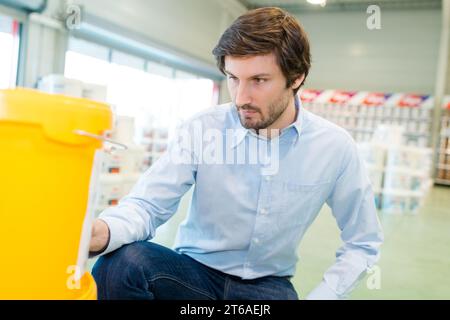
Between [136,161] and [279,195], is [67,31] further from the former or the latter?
[279,195]

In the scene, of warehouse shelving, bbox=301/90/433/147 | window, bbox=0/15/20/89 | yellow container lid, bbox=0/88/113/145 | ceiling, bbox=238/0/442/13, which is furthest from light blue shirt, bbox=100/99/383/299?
warehouse shelving, bbox=301/90/433/147

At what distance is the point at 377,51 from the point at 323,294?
37.8ft

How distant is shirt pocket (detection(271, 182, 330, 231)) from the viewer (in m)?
1.31

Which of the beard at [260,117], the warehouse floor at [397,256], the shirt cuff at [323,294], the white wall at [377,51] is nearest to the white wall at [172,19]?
the white wall at [377,51]

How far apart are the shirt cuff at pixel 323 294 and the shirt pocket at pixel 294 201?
0.79 feet

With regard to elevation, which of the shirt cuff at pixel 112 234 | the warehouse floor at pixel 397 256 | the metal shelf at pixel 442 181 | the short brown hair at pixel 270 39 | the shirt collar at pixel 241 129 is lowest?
the warehouse floor at pixel 397 256

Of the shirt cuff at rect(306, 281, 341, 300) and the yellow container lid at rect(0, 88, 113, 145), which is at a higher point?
the yellow container lid at rect(0, 88, 113, 145)

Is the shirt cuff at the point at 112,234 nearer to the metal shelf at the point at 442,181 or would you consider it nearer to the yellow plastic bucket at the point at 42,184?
the yellow plastic bucket at the point at 42,184

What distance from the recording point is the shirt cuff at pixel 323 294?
43.8 inches

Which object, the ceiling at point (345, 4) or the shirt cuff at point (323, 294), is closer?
the shirt cuff at point (323, 294)

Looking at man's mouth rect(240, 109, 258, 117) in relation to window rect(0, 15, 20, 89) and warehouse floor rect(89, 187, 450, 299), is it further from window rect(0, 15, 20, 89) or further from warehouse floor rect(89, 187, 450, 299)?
window rect(0, 15, 20, 89)

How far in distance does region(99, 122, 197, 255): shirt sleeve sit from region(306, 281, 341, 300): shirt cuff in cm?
47

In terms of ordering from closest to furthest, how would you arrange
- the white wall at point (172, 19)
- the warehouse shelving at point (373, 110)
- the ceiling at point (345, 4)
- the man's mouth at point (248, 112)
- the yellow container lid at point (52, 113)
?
the yellow container lid at point (52, 113)
the man's mouth at point (248, 112)
the white wall at point (172, 19)
the ceiling at point (345, 4)
the warehouse shelving at point (373, 110)

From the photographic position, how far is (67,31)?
6.76 m
